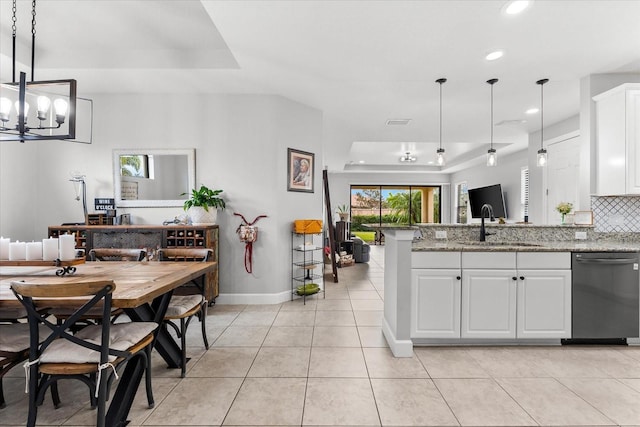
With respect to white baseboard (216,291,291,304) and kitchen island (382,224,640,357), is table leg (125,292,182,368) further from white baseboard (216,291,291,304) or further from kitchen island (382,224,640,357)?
kitchen island (382,224,640,357)

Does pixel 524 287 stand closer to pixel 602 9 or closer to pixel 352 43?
pixel 602 9

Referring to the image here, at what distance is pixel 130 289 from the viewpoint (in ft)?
5.96

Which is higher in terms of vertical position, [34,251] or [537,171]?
[537,171]

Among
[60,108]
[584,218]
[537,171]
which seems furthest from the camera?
[537,171]

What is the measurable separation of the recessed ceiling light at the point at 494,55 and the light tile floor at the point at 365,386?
271 centimetres

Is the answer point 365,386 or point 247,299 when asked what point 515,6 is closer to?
point 365,386

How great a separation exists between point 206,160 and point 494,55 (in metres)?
3.42

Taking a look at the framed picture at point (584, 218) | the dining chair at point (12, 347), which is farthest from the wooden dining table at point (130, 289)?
the framed picture at point (584, 218)

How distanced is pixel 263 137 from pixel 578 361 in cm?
387

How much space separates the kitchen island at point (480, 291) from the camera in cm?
269

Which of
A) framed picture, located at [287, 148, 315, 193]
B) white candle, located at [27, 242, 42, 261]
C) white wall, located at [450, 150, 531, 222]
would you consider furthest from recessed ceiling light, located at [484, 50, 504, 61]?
white wall, located at [450, 150, 531, 222]

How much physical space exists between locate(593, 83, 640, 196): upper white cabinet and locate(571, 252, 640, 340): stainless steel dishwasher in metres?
0.79

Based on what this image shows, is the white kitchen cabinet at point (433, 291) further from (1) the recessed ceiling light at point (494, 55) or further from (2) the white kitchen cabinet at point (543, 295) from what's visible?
(1) the recessed ceiling light at point (494, 55)

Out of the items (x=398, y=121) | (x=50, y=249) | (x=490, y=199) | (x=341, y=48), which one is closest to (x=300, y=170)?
(x=341, y=48)
